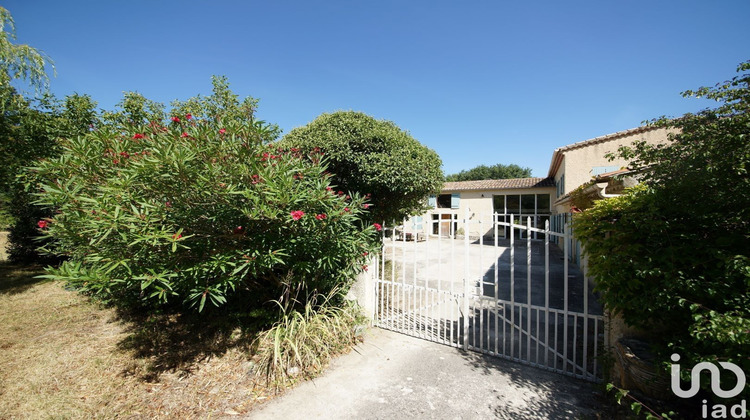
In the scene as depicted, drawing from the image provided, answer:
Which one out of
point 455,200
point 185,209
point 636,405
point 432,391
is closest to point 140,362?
point 185,209

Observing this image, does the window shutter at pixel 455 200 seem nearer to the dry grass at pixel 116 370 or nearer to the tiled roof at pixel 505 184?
the tiled roof at pixel 505 184

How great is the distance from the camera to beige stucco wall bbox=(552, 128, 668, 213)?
11875 mm

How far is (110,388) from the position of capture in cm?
342

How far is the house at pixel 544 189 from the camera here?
12.0 m

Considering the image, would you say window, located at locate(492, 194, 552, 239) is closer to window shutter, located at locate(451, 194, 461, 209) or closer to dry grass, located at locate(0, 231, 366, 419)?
window shutter, located at locate(451, 194, 461, 209)

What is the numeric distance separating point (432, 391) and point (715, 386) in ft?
7.73

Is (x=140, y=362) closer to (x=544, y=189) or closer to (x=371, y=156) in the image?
(x=371, y=156)

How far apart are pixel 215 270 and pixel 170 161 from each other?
4.00ft

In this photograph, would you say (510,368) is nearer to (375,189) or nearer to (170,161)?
(375,189)

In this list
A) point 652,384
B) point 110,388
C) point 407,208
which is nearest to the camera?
point 652,384

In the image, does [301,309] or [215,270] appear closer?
[215,270]

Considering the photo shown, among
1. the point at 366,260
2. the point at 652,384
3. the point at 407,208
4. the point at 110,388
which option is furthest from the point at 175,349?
the point at 652,384

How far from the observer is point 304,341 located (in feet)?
12.8

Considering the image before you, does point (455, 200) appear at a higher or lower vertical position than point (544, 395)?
higher
